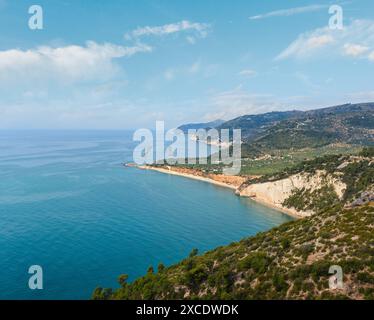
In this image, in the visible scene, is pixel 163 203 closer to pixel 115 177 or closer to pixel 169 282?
pixel 115 177

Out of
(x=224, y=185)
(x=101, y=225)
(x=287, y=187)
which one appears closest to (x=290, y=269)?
(x=101, y=225)

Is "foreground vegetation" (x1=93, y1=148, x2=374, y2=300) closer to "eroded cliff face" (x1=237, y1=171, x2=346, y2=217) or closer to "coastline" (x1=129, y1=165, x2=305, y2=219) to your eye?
"coastline" (x1=129, y1=165, x2=305, y2=219)

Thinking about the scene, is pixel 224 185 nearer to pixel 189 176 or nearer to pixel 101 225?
pixel 189 176

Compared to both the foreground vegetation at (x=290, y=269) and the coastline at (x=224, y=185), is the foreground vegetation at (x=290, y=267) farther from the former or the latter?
the coastline at (x=224, y=185)

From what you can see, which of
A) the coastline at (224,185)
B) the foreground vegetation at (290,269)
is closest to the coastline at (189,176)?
the coastline at (224,185)
